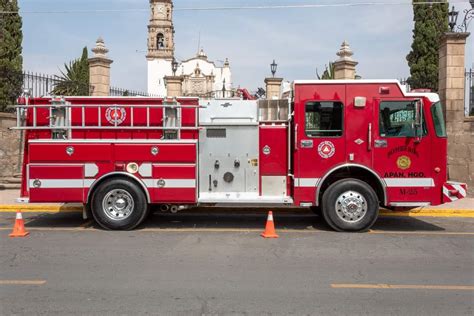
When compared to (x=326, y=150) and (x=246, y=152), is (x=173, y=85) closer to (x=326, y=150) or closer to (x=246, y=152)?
(x=246, y=152)

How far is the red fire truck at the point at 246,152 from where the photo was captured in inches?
333

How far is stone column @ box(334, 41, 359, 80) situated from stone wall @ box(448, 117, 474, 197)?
5427mm

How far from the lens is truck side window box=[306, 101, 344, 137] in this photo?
8531 mm

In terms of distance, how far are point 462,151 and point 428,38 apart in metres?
14.2

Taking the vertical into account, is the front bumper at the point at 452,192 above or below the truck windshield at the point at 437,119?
below

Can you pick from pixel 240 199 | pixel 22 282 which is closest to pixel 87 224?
pixel 240 199

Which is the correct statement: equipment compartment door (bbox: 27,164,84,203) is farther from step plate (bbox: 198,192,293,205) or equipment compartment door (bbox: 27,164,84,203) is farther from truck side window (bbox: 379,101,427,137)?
truck side window (bbox: 379,101,427,137)

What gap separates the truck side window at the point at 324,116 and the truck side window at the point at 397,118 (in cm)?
81

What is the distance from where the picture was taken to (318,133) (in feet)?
28.1

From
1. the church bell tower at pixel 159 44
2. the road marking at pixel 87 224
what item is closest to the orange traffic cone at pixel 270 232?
the road marking at pixel 87 224

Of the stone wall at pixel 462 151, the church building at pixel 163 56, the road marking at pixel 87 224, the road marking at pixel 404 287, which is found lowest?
the road marking at pixel 404 287

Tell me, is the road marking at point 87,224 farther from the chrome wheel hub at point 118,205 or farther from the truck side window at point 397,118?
the truck side window at point 397,118

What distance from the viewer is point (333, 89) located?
336 inches

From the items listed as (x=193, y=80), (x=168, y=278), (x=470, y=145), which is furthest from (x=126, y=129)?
(x=193, y=80)
